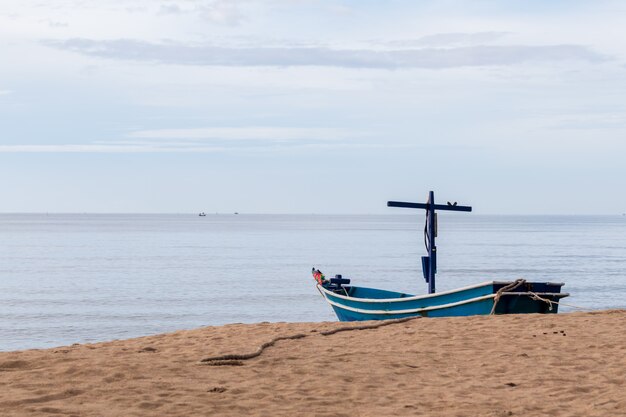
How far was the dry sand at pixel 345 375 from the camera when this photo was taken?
867 cm

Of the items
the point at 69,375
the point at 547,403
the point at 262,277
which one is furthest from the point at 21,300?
the point at 547,403

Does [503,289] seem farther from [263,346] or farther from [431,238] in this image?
[263,346]

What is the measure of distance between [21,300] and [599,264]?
4133cm

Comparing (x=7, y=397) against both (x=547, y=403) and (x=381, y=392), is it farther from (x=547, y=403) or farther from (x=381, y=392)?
(x=547, y=403)

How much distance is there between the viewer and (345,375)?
1040 centimetres

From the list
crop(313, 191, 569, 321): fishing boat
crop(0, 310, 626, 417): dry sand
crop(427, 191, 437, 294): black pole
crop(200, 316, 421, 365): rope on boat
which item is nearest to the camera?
crop(0, 310, 626, 417): dry sand

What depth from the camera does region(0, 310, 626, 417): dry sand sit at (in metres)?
A: 8.67

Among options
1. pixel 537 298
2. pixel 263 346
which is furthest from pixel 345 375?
pixel 537 298

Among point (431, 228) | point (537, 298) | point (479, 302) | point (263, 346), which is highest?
point (431, 228)

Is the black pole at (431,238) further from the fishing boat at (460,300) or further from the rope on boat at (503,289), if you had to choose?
the rope on boat at (503,289)

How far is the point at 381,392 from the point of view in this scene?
955cm

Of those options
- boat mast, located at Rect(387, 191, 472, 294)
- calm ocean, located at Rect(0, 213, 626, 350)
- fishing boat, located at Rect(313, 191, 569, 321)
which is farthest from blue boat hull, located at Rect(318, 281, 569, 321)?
calm ocean, located at Rect(0, 213, 626, 350)

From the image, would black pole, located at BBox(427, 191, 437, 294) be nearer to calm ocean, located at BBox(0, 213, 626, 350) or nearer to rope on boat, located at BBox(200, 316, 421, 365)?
rope on boat, located at BBox(200, 316, 421, 365)

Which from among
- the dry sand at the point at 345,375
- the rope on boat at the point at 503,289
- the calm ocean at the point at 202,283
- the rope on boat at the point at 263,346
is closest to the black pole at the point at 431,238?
the rope on boat at the point at 503,289
